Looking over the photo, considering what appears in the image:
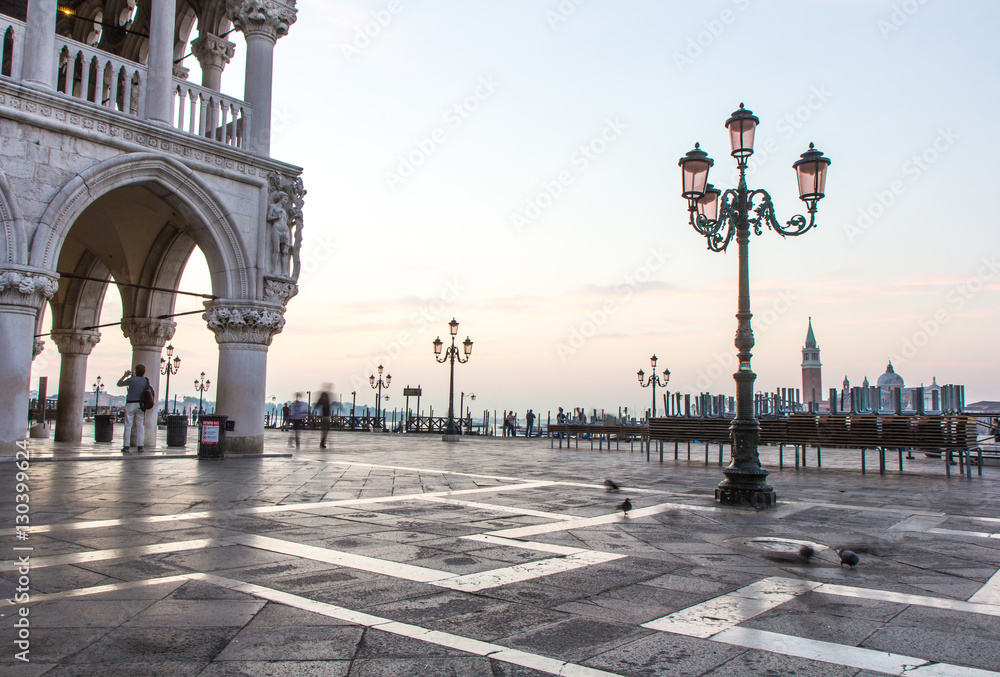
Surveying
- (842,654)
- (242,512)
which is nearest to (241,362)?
(242,512)

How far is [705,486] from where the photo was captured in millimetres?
9914

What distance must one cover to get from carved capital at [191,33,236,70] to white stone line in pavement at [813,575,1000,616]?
15.9m

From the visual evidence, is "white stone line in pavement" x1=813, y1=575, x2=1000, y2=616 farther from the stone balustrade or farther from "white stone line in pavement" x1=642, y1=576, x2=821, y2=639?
the stone balustrade

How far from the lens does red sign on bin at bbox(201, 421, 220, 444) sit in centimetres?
1254

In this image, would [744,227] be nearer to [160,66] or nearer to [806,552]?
[806,552]

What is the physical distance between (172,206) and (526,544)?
10.9 meters

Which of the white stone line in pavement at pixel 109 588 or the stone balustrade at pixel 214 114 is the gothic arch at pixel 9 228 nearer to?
the stone balustrade at pixel 214 114

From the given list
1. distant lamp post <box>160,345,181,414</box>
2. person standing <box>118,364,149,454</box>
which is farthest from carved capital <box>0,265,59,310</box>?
distant lamp post <box>160,345,181,414</box>

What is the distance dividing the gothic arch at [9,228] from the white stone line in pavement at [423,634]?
30.4 ft

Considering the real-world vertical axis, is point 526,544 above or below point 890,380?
below

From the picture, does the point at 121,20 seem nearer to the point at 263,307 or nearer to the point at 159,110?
the point at 159,110

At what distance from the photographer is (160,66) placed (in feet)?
41.6

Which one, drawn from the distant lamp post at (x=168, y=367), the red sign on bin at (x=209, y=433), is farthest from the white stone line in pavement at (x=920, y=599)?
the distant lamp post at (x=168, y=367)

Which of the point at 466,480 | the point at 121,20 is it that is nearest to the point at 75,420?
the point at 121,20
